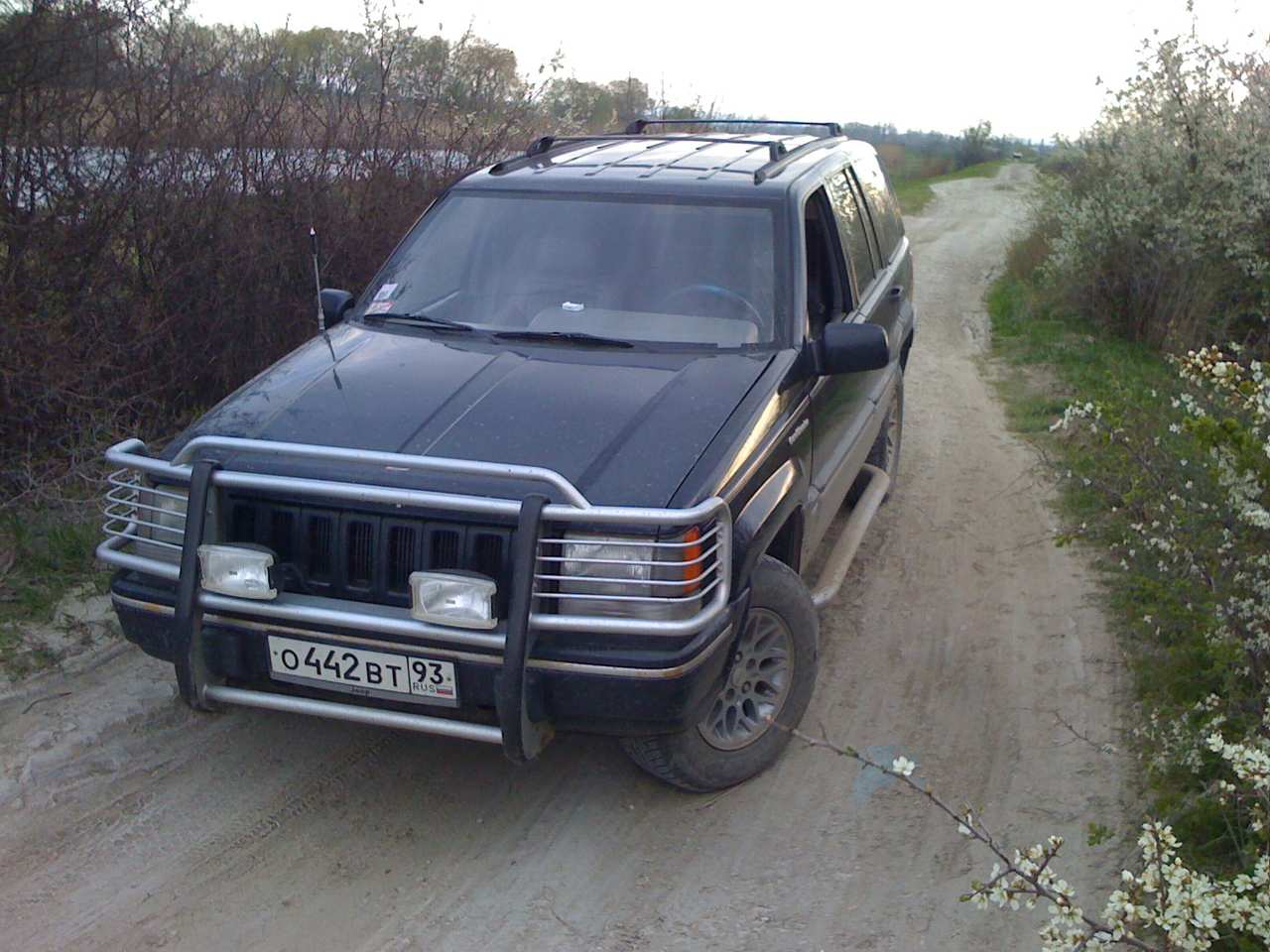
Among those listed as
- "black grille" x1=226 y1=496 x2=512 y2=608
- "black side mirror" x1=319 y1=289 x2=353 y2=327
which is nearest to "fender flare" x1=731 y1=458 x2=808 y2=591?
"black grille" x1=226 y1=496 x2=512 y2=608

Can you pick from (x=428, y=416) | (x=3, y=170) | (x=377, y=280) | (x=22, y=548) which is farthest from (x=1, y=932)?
(x=3, y=170)

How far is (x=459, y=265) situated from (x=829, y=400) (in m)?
1.59

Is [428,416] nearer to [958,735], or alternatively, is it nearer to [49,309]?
[958,735]

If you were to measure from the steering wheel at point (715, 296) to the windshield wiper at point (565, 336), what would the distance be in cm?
28

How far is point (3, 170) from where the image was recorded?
5719 millimetres

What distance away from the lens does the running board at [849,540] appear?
16.5 feet

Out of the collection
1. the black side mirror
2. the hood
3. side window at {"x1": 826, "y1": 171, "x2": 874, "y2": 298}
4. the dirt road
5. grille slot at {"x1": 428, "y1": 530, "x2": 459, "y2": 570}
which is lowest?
the dirt road

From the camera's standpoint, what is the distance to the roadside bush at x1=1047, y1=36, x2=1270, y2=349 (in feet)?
34.0

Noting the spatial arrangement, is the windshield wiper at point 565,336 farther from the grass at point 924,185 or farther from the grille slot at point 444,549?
the grass at point 924,185

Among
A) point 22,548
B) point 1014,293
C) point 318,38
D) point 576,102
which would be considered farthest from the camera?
point 1014,293

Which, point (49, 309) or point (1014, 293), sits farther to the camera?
point (1014, 293)

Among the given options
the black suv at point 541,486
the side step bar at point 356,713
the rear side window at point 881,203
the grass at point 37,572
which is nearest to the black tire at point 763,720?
the black suv at point 541,486

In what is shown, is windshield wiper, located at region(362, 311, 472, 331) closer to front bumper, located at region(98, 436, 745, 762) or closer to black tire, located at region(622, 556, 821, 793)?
front bumper, located at region(98, 436, 745, 762)

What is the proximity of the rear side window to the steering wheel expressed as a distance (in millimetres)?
2067
